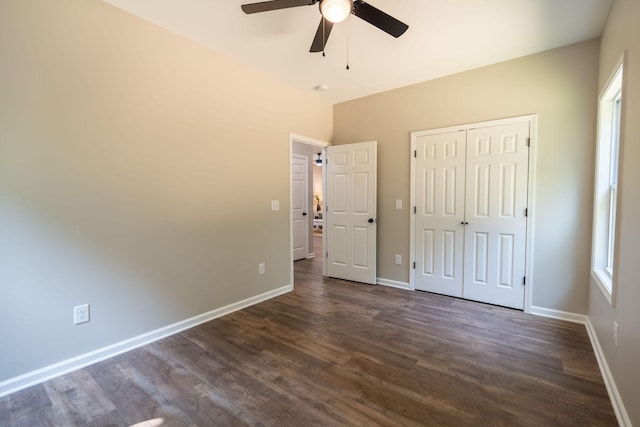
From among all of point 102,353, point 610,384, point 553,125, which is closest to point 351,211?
point 553,125

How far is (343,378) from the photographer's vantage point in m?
2.01

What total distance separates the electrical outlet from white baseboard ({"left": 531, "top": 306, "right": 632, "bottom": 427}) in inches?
135

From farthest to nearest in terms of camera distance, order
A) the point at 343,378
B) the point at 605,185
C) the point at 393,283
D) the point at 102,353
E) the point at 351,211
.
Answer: the point at 351,211 < the point at 393,283 < the point at 605,185 < the point at 102,353 < the point at 343,378

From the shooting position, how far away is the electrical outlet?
214 centimetres

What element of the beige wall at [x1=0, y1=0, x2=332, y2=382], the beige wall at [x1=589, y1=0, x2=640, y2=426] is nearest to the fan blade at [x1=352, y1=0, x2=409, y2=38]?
the beige wall at [x1=589, y1=0, x2=640, y2=426]

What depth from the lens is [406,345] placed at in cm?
246

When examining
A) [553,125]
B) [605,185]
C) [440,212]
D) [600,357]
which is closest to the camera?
[600,357]

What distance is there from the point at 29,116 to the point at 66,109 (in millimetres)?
210

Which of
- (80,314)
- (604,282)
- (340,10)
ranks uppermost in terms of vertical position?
(340,10)

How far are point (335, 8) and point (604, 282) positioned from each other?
2.78m

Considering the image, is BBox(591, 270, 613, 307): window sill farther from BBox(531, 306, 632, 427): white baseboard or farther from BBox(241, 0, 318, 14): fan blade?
BBox(241, 0, 318, 14): fan blade

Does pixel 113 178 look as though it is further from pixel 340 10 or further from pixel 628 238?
pixel 628 238

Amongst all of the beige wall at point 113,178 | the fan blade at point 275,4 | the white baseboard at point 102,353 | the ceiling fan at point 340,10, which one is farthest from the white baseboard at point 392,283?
the fan blade at point 275,4

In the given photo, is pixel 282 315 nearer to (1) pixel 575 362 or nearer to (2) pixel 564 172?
(1) pixel 575 362
